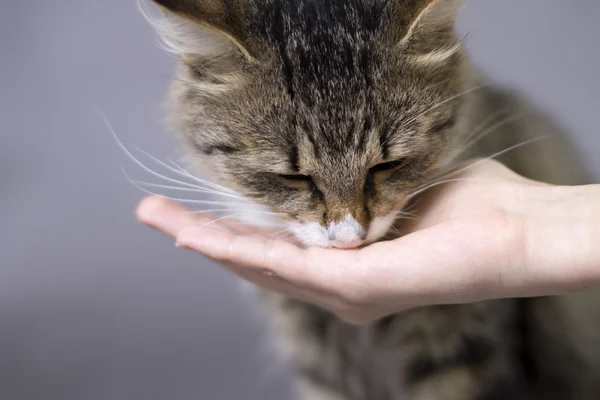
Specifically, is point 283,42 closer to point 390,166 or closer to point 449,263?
point 390,166

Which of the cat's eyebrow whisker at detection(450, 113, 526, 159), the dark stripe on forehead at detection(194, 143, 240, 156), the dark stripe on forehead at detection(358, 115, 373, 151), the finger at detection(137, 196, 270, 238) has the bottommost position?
the cat's eyebrow whisker at detection(450, 113, 526, 159)

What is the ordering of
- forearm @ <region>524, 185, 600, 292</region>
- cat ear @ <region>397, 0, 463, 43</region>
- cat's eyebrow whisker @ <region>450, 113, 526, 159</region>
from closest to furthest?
forearm @ <region>524, 185, 600, 292</region> → cat ear @ <region>397, 0, 463, 43</region> → cat's eyebrow whisker @ <region>450, 113, 526, 159</region>

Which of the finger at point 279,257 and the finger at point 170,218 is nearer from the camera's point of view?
the finger at point 279,257

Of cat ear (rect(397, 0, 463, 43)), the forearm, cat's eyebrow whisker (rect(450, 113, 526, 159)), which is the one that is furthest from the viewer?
cat's eyebrow whisker (rect(450, 113, 526, 159))

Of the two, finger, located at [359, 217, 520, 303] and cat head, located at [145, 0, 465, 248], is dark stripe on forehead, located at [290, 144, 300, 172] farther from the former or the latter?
finger, located at [359, 217, 520, 303]

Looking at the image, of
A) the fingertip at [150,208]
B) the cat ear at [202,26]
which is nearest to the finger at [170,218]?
the fingertip at [150,208]

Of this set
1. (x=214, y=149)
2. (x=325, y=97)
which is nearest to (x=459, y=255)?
(x=325, y=97)

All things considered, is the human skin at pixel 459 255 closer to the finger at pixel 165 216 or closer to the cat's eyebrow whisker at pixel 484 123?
the finger at pixel 165 216

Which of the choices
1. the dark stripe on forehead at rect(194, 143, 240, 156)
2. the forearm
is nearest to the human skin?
the forearm
